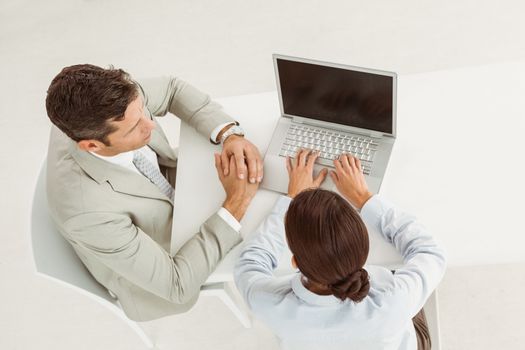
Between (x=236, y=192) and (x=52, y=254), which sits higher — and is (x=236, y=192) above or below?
above

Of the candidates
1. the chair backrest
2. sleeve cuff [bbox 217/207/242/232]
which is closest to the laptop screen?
sleeve cuff [bbox 217/207/242/232]

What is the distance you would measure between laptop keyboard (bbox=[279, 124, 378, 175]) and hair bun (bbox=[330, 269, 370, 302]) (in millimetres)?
438

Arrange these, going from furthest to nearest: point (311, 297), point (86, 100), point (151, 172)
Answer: point (151, 172) → point (86, 100) → point (311, 297)

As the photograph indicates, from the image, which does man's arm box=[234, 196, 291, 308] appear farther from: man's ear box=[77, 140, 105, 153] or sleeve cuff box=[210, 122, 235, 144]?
man's ear box=[77, 140, 105, 153]

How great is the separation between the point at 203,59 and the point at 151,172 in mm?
1294

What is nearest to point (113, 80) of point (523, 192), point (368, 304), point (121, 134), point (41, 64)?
point (121, 134)

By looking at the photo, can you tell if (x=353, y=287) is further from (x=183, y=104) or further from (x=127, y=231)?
(x=183, y=104)

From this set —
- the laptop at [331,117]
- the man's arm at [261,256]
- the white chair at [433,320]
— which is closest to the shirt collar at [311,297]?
the man's arm at [261,256]

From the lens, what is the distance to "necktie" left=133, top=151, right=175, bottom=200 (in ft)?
5.15

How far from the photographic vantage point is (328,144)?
1.55 m

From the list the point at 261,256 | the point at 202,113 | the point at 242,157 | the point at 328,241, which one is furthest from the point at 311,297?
the point at 202,113

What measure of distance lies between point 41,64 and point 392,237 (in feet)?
7.24

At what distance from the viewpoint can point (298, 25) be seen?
9.03ft

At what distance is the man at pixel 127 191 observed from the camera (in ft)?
4.27
